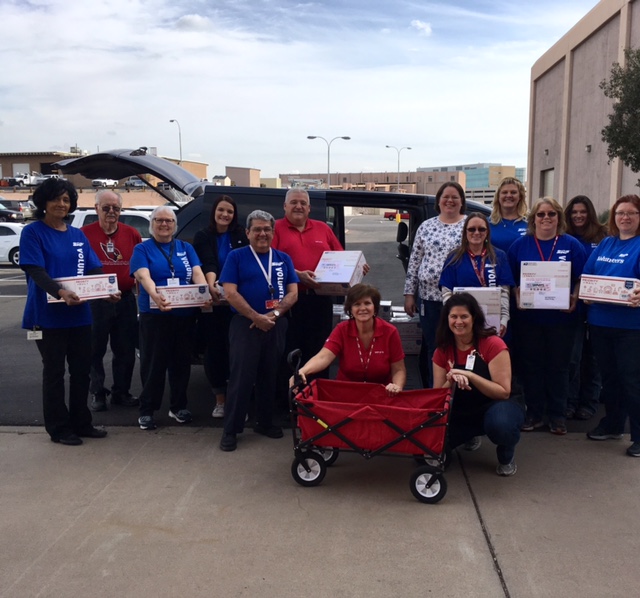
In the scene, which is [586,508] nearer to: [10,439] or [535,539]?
[535,539]

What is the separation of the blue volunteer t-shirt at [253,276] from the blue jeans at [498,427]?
64.6 inches

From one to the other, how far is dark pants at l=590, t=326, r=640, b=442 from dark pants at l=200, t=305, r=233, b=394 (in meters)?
2.94

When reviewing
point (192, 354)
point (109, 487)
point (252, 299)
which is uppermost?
point (252, 299)

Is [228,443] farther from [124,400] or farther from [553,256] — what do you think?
[553,256]

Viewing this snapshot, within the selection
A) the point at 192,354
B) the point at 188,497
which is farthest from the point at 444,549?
the point at 192,354

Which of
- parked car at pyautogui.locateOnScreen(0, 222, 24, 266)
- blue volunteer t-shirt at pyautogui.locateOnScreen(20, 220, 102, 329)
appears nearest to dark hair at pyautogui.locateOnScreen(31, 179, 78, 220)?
blue volunteer t-shirt at pyautogui.locateOnScreen(20, 220, 102, 329)

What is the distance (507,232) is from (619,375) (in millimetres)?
1408

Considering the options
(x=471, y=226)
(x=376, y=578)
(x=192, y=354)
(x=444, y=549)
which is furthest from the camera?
(x=192, y=354)

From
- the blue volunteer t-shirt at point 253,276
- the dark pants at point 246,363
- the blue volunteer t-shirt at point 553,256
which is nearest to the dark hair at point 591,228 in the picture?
the blue volunteer t-shirt at point 553,256

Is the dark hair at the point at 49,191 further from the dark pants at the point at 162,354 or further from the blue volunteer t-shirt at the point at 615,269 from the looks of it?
the blue volunteer t-shirt at the point at 615,269

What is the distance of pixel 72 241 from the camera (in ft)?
→ 17.0

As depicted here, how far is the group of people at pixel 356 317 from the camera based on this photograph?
15.2ft

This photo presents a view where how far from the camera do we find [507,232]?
5570mm

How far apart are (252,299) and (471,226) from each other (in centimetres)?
171
